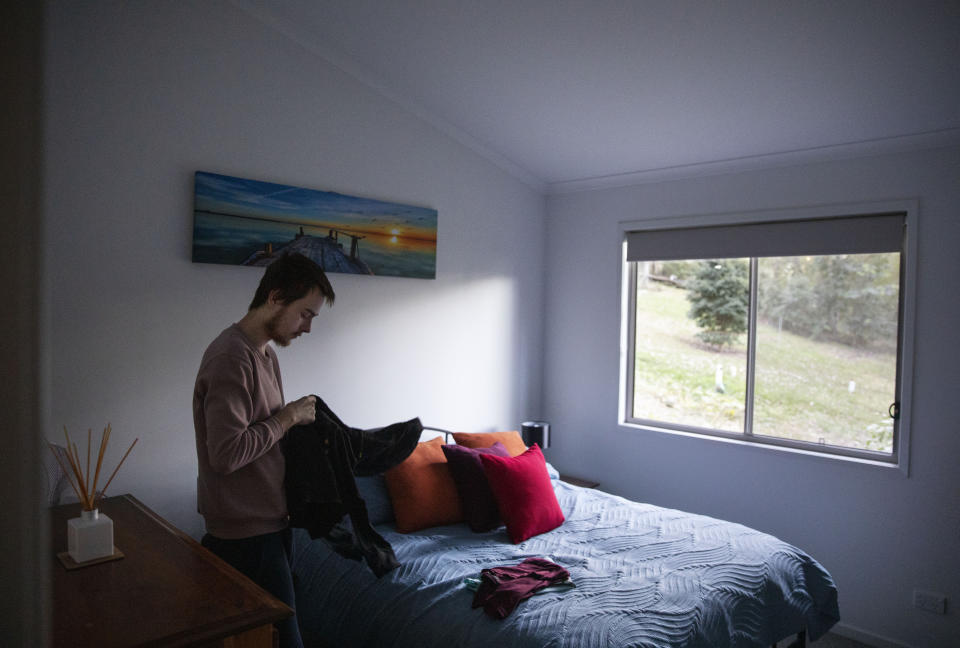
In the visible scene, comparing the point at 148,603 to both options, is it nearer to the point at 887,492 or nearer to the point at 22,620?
the point at 22,620

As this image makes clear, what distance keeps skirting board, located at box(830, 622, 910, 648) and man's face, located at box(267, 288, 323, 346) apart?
334cm

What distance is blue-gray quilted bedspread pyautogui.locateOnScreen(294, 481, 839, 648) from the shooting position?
2.22 metres

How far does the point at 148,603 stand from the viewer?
1.66 meters

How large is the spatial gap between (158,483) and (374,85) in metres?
2.43

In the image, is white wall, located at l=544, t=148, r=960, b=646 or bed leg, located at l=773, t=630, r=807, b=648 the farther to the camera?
white wall, located at l=544, t=148, r=960, b=646

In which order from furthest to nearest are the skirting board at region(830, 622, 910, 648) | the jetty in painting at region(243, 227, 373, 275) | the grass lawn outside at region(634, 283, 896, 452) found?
the grass lawn outside at region(634, 283, 896, 452), the skirting board at region(830, 622, 910, 648), the jetty in painting at region(243, 227, 373, 275)

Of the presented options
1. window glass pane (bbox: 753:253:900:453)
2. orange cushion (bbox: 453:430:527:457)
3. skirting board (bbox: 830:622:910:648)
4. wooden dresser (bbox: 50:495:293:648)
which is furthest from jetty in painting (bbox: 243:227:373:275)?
skirting board (bbox: 830:622:910:648)

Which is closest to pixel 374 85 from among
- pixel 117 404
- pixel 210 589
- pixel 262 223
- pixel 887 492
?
pixel 262 223

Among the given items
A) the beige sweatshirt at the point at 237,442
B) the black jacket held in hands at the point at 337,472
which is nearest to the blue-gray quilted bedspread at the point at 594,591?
the black jacket held in hands at the point at 337,472

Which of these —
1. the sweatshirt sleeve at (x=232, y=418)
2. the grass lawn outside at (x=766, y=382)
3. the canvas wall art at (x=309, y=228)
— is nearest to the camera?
the sweatshirt sleeve at (x=232, y=418)

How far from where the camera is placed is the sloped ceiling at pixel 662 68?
8.80ft

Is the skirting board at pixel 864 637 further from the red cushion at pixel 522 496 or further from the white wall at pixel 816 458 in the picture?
the red cushion at pixel 522 496

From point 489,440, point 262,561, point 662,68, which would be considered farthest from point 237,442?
point 662,68

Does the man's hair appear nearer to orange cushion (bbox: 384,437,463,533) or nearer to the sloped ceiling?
orange cushion (bbox: 384,437,463,533)
